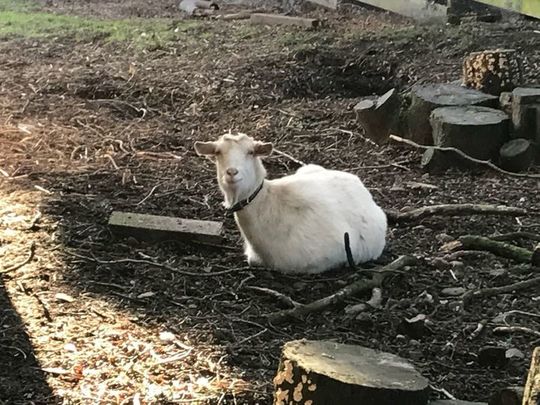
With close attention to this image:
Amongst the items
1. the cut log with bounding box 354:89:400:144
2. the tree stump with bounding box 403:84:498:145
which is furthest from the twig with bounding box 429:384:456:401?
the cut log with bounding box 354:89:400:144

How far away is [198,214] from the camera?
19.5 feet

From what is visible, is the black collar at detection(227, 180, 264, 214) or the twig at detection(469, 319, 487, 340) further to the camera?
the black collar at detection(227, 180, 264, 214)

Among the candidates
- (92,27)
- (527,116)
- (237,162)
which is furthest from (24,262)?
(92,27)

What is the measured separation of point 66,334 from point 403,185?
10.4 feet

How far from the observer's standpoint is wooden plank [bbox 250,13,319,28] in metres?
12.1

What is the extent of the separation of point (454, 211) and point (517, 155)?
1214mm

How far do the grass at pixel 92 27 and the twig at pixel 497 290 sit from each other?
291 inches

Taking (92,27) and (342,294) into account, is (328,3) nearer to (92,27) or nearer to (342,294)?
(92,27)

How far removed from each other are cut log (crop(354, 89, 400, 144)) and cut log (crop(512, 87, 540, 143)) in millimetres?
1051

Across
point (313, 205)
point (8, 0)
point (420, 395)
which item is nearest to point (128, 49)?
point (8, 0)

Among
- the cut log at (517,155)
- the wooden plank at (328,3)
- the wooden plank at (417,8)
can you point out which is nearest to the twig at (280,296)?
the cut log at (517,155)

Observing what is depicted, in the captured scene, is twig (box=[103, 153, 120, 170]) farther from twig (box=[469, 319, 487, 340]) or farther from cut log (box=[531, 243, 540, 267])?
twig (box=[469, 319, 487, 340])

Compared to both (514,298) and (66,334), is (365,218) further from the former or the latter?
(66,334)

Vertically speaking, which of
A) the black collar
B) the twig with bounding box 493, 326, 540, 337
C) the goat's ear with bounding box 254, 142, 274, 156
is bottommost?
the twig with bounding box 493, 326, 540, 337
